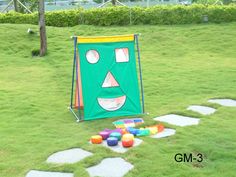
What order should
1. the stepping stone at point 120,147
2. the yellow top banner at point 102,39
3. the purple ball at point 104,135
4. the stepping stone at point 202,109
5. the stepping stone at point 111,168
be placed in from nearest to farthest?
1. the stepping stone at point 111,168
2. the stepping stone at point 120,147
3. the purple ball at point 104,135
4. the yellow top banner at point 102,39
5. the stepping stone at point 202,109

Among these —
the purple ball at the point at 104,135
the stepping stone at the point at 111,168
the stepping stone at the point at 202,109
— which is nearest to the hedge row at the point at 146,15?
the stepping stone at the point at 202,109

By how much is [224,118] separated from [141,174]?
7.68ft

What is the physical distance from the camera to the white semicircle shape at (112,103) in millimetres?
6113

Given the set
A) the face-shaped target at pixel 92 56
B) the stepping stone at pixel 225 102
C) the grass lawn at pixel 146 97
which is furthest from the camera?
the stepping stone at pixel 225 102

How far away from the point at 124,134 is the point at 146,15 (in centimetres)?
1098

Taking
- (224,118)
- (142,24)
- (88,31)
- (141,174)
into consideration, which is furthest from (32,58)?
(141,174)

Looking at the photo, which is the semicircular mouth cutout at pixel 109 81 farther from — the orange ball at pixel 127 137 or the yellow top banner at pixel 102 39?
the orange ball at pixel 127 137

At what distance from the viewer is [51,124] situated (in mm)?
5887

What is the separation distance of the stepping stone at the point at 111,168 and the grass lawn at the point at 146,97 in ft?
0.22

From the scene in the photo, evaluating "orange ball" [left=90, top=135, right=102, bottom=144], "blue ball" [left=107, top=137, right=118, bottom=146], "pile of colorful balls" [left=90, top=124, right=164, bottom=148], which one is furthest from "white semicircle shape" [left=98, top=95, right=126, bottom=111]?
"blue ball" [left=107, top=137, right=118, bottom=146]

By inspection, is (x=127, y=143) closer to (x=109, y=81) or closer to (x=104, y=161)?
(x=104, y=161)

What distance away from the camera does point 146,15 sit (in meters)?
15.4

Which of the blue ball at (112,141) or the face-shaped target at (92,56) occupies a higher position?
the face-shaped target at (92,56)

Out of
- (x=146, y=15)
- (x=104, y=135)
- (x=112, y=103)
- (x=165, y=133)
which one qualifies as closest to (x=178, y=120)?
(x=165, y=133)
